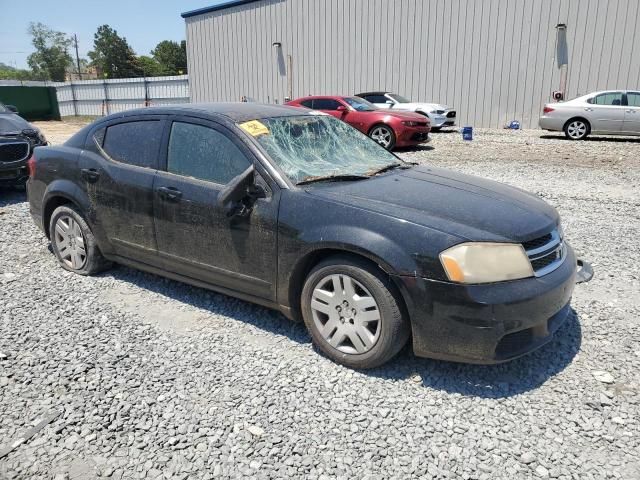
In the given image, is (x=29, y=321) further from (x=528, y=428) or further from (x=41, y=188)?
(x=528, y=428)

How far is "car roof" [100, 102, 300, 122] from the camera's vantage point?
12.2 feet

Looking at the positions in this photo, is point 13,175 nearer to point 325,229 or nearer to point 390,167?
point 390,167

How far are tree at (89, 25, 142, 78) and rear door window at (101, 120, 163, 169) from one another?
91355 millimetres

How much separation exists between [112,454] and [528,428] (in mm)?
2066

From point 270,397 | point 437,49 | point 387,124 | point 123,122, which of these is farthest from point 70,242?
point 437,49

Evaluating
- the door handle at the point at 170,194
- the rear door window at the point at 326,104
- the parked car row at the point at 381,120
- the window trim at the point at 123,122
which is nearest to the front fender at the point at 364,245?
the door handle at the point at 170,194

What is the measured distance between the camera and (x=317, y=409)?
9.14 feet

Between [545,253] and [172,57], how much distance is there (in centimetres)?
8684

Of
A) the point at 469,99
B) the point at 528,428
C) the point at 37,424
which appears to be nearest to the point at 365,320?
the point at 528,428

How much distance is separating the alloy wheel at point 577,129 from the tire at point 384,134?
5.70m

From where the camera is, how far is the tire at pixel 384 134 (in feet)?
43.5

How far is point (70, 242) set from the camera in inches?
185

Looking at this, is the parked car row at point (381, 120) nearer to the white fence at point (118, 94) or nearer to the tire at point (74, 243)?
the tire at point (74, 243)

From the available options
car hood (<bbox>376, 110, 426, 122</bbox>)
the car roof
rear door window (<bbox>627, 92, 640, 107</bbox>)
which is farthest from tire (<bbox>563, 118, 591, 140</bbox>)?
the car roof
